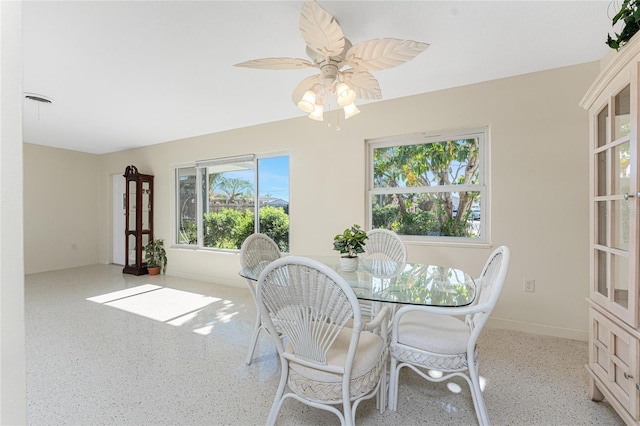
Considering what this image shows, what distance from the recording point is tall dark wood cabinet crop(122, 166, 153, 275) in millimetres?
4961

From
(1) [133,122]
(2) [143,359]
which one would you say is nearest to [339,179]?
(2) [143,359]

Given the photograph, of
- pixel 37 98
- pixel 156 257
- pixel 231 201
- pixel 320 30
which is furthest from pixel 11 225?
pixel 156 257

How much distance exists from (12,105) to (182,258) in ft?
15.7

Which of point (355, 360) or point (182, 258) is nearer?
point (355, 360)

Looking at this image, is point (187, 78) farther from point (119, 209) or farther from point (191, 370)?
point (119, 209)

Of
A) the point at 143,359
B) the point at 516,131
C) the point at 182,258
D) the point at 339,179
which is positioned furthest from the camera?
→ the point at 182,258

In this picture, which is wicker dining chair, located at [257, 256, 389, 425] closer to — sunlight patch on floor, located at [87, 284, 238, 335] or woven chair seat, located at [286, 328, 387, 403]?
woven chair seat, located at [286, 328, 387, 403]

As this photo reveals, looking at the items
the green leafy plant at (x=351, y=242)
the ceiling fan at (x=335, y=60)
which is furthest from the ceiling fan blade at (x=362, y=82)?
the green leafy plant at (x=351, y=242)

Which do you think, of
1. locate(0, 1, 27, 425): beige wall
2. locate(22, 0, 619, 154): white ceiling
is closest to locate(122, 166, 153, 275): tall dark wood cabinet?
locate(22, 0, 619, 154): white ceiling

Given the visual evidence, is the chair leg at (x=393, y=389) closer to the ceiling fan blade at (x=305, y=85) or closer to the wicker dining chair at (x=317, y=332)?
the wicker dining chair at (x=317, y=332)

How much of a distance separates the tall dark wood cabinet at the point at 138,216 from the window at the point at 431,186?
410cm

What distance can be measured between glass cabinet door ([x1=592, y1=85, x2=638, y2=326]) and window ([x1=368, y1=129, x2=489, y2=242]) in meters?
1.20

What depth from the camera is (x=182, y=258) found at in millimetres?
4805

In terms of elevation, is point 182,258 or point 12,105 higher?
point 12,105
